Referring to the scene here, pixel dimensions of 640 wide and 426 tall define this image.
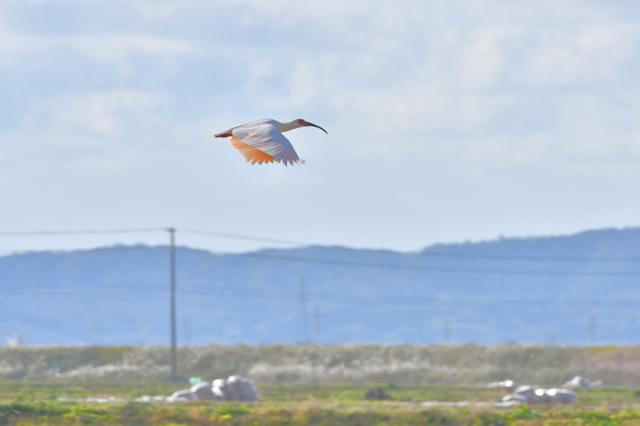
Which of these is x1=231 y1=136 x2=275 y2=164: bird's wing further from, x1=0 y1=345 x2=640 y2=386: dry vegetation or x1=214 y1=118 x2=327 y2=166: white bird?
x1=0 y1=345 x2=640 y2=386: dry vegetation

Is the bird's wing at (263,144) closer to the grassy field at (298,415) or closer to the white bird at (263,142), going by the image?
the white bird at (263,142)

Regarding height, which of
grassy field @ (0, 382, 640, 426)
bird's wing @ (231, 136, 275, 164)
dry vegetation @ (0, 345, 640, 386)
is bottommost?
grassy field @ (0, 382, 640, 426)

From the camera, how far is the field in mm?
60812

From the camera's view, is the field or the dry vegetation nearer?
the field

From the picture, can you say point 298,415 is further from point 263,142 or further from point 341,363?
point 341,363

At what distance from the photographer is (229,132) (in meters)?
33.9

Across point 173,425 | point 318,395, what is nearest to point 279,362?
point 318,395

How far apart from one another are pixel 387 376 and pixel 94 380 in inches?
643

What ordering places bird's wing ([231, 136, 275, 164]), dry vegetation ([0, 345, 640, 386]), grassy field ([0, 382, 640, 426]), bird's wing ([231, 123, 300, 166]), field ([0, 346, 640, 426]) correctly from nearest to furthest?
bird's wing ([231, 123, 300, 166]), bird's wing ([231, 136, 275, 164]), grassy field ([0, 382, 640, 426]), field ([0, 346, 640, 426]), dry vegetation ([0, 345, 640, 386])

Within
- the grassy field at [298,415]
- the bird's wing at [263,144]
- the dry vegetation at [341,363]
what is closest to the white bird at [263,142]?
the bird's wing at [263,144]

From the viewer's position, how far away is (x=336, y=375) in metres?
120

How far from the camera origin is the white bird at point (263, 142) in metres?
31.9

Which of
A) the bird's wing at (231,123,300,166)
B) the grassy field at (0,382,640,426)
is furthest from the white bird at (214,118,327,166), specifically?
the grassy field at (0,382,640,426)

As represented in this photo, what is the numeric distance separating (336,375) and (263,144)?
8851 centimetres
